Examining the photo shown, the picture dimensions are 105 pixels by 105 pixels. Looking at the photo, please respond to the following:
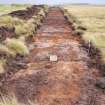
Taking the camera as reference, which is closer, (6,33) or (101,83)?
(101,83)

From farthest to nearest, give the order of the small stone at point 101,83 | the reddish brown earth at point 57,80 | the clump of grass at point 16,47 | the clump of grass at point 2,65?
the clump of grass at point 16,47, the clump of grass at point 2,65, the small stone at point 101,83, the reddish brown earth at point 57,80

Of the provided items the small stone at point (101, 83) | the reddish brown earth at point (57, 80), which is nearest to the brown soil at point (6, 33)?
the reddish brown earth at point (57, 80)

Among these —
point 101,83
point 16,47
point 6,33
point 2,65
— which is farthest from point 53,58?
point 6,33

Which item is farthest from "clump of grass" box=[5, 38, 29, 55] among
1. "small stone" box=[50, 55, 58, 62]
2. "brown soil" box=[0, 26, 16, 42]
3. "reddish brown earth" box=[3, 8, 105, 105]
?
"brown soil" box=[0, 26, 16, 42]

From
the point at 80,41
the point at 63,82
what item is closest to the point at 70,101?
the point at 63,82

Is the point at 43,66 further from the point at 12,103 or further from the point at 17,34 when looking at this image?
the point at 17,34

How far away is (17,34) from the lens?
23.5 m

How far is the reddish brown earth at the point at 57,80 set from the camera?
11.0m

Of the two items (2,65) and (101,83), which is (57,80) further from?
(2,65)

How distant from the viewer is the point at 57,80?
42.9 ft

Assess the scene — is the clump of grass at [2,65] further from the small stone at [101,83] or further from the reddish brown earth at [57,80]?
the small stone at [101,83]

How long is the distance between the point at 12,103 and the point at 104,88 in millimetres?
A: 4096

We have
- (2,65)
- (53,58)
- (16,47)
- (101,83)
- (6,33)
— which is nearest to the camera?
(101,83)

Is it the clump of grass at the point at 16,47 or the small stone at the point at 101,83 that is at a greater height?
the small stone at the point at 101,83
